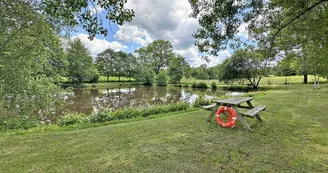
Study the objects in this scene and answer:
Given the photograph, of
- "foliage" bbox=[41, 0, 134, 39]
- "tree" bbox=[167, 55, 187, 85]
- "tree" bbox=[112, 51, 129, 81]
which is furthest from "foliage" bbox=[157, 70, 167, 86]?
"foliage" bbox=[41, 0, 134, 39]

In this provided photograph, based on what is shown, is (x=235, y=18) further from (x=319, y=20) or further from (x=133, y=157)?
(x=133, y=157)

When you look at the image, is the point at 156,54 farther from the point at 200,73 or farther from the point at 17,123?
the point at 17,123

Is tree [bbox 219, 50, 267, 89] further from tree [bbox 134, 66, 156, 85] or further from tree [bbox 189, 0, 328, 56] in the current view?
tree [bbox 189, 0, 328, 56]

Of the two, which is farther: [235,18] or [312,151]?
[235,18]

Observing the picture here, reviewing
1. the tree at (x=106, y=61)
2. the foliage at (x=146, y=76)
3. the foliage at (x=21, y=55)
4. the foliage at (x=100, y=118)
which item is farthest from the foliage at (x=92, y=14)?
the tree at (x=106, y=61)

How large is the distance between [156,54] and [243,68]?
24.5 m

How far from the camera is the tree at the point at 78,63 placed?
92.1ft

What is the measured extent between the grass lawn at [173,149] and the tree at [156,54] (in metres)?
39.7

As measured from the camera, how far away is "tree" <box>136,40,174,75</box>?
143 feet

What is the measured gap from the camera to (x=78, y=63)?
28.2 metres

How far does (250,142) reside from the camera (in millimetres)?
3650

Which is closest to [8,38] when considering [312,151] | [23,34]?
[23,34]

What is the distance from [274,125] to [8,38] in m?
7.68

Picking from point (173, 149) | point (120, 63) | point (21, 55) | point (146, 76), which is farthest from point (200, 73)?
point (173, 149)
